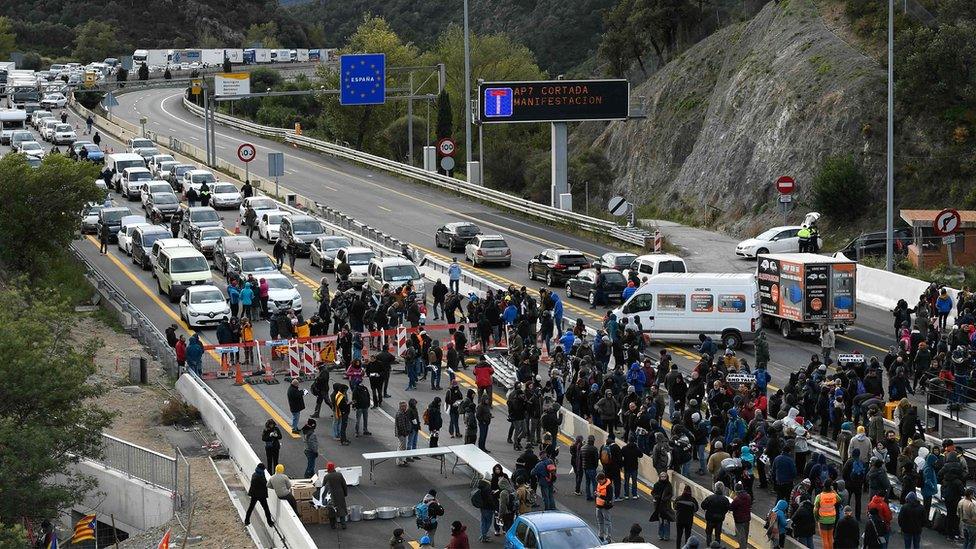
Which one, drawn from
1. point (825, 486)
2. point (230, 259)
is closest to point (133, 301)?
point (230, 259)

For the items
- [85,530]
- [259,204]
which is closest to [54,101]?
[259,204]

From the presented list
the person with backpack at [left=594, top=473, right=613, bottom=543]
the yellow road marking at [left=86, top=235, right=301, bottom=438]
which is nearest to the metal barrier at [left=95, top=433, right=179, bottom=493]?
the yellow road marking at [left=86, top=235, right=301, bottom=438]

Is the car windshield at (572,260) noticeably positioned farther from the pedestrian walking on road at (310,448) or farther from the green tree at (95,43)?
the green tree at (95,43)

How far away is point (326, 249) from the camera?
45969 millimetres

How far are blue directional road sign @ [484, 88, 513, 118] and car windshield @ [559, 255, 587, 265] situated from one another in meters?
16.2

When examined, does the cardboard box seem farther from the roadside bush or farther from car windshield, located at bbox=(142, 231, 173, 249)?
the roadside bush

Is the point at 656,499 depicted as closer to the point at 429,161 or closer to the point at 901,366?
the point at 901,366

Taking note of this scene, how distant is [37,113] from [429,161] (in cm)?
3306

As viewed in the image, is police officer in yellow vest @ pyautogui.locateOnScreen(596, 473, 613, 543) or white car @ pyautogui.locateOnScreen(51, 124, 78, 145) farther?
white car @ pyautogui.locateOnScreen(51, 124, 78, 145)

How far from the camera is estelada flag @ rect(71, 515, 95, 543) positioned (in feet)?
90.5

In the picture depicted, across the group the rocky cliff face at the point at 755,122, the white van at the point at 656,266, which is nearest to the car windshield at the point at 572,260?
the white van at the point at 656,266

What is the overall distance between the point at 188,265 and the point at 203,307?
429cm

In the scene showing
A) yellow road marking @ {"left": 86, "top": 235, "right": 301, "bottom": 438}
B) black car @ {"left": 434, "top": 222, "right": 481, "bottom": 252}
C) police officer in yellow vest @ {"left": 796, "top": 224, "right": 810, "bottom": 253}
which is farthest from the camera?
black car @ {"left": 434, "top": 222, "right": 481, "bottom": 252}

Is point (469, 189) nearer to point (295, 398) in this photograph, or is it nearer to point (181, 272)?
point (181, 272)
